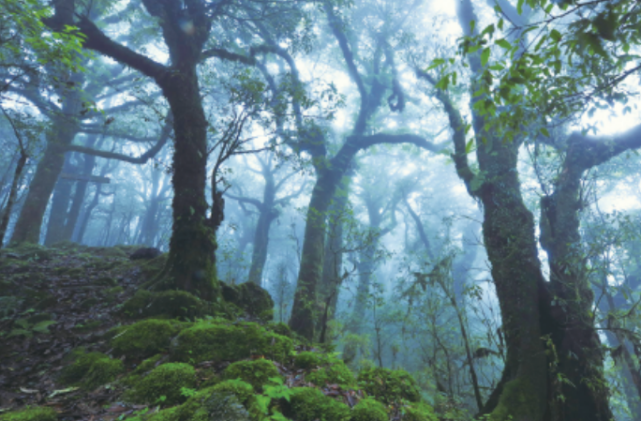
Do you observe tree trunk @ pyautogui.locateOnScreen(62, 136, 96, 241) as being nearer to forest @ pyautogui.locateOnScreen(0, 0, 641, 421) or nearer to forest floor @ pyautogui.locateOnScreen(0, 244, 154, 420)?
forest @ pyautogui.locateOnScreen(0, 0, 641, 421)

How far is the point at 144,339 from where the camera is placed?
420 centimetres

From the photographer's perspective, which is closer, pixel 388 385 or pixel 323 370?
pixel 323 370

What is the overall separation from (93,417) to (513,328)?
724 cm

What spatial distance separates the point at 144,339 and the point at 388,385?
122 inches

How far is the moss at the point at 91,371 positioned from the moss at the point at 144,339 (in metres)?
0.25

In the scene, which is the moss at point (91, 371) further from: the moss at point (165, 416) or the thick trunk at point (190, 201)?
the thick trunk at point (190, 201)

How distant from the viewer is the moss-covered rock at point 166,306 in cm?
547

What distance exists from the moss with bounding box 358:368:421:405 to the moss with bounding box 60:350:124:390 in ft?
8.95

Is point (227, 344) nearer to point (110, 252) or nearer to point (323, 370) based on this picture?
point (323, 370)

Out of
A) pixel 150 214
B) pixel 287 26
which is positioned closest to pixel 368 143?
pixel 287 26

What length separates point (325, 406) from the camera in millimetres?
2750

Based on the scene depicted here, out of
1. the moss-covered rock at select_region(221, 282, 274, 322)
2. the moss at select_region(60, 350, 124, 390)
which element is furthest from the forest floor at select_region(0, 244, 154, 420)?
the moss-covered rock at select_region(221, 282, 274, 322)

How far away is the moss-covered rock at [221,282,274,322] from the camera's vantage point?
24.6ft

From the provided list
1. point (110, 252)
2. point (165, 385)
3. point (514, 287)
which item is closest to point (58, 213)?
point (110, 252)
